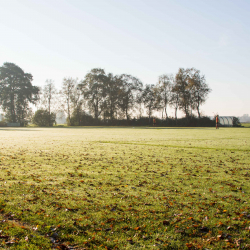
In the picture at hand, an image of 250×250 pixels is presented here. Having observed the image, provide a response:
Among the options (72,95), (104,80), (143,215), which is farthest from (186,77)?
(143,215)

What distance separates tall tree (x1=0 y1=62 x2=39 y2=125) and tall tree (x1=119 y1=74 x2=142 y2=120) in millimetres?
→ 28446

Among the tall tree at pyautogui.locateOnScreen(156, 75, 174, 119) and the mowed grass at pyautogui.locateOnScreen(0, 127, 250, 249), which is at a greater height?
the tall tree at pyautogui.locateOnScreen(156, 75, 174, 119)

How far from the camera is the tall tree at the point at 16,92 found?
69.2 m

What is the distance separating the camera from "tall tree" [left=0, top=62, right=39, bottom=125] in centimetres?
6919

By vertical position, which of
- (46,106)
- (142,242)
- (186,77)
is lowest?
(142,242)

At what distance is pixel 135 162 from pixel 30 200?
4277 mm

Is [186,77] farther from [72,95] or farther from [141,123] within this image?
[72,95]

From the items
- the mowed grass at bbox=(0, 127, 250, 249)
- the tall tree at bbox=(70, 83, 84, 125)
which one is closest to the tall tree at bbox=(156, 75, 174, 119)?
the tall tree at bbox=(70, 83, 84, 125)

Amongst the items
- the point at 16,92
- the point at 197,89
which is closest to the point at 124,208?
the point at 197,89

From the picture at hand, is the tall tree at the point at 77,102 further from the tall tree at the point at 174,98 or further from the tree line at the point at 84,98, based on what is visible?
the tall tree at the point at 174,98

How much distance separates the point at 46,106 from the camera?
71.6 meters

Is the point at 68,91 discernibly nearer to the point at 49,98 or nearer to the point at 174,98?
the point at 49,98

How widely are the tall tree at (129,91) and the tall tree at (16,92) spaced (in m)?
28.4

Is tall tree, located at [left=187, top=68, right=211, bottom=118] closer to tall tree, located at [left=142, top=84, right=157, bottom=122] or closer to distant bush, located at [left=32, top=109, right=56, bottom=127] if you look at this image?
tall tree, located at [left=142, top=84, right=157, bottom=122]
